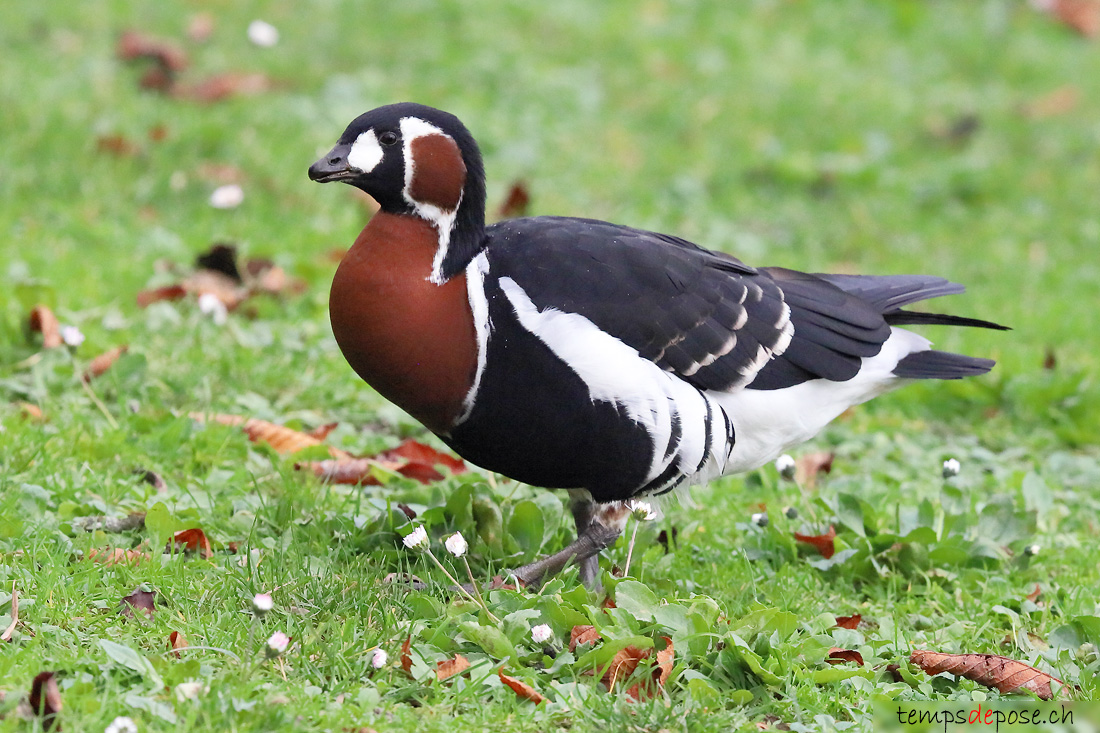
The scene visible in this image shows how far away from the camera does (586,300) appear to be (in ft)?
11.4

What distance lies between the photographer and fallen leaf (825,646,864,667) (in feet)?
10.7

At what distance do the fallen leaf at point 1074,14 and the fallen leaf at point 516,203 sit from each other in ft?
21.0

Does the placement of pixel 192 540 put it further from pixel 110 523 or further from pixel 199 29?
pixel 199 29

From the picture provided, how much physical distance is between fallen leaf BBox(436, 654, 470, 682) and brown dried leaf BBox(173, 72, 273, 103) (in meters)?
5.23

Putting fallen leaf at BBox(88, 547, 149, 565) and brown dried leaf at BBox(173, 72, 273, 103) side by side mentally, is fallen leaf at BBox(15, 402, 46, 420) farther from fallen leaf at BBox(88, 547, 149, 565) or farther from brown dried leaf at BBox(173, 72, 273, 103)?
brown dried leaf at BBox(173, 72, 273, 103)

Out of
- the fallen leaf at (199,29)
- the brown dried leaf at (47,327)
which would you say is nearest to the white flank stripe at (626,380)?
the brown dried leaf at (47,327)

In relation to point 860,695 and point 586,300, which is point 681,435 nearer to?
point 586,300

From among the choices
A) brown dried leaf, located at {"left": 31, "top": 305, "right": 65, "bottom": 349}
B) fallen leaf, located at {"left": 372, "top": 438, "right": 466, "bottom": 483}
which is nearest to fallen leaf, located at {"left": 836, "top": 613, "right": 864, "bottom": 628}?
fallen leaf, located at {"left": 372, "top": 438, "right": 466, "bottom": 483}

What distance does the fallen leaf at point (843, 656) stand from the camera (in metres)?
3.26

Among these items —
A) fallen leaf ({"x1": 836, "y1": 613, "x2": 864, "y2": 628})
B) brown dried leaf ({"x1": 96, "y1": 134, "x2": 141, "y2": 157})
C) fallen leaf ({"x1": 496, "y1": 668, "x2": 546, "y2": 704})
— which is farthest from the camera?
brown dried leaf ({"x1": 96, "y1": 134, "x2": 141, "y2": 157})

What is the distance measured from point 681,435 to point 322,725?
1.33 metres

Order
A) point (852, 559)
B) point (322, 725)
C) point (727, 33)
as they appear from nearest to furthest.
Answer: point (322, 725), point (852, 559), point (727, 33)

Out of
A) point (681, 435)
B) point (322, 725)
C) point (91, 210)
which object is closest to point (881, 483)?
point (681, 435)

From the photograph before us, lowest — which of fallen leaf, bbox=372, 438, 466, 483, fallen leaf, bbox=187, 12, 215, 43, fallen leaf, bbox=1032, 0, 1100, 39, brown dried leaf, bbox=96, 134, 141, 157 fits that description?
fallen leaf, bbox=372, 438, 466, 483
